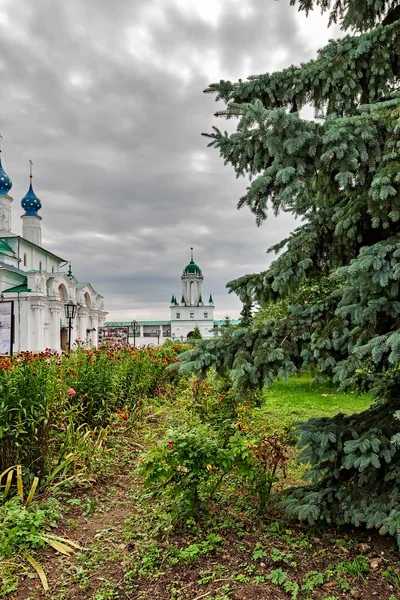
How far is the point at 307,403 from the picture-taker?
30.2 feet

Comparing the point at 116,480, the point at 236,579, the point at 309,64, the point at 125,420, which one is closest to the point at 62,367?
the point at 125,420

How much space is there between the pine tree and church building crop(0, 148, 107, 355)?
19.8 m

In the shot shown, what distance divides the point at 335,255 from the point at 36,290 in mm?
27711

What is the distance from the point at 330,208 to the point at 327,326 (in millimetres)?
897

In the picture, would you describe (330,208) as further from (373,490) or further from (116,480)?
(116,480)

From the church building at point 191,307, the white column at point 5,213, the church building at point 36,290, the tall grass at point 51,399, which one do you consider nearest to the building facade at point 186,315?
the church building at point 191,307

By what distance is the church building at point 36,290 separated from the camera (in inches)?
1101

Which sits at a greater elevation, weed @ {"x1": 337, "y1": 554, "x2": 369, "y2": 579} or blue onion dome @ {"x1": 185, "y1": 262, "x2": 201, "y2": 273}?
blue onion dome @ {"x1": 185, "y1": 262, "x2": 201, "y2": 273}

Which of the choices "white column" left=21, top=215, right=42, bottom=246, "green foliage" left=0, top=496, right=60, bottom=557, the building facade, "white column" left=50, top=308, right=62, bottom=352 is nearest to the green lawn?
"green foliage" left=0, top=496, right=60, bottom=557

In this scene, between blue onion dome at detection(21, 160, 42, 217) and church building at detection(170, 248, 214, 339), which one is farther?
church building at detection(170, 248, 214, 339)

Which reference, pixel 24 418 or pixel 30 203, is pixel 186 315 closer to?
pixel 30 203

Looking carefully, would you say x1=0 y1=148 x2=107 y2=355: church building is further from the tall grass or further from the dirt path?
the dirt path

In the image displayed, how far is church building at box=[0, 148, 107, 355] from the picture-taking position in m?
28.0

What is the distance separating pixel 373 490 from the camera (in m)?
2.73
